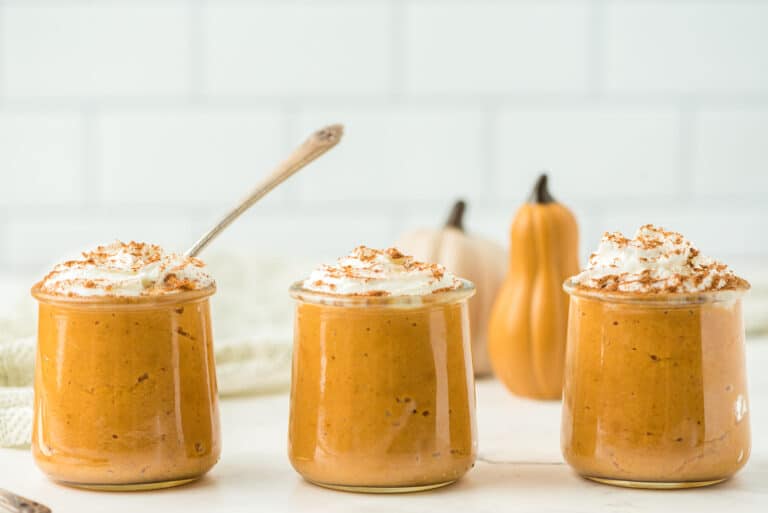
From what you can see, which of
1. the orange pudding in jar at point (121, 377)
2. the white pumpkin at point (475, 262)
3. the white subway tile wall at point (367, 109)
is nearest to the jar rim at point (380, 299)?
the orange pudding in jar at point (121, 377)

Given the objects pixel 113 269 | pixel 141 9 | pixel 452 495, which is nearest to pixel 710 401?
pixel 452 495

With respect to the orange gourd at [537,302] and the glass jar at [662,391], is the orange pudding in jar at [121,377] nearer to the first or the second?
the glass jar at [662,391]

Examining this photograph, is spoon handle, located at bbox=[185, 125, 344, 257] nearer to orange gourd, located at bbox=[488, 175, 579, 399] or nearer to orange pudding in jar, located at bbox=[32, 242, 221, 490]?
orange pudding in jar, located at bbox=[32, 242, 221, 490]

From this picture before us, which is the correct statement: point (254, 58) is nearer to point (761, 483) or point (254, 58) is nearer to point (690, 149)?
point (690, 149)

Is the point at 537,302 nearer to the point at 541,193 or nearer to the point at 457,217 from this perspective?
the point at 541,193

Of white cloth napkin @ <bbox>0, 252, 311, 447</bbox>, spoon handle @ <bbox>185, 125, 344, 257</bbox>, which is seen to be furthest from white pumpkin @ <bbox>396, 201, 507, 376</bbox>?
spoon handle @ <bbox>185, 125, 344, 257</bbox>

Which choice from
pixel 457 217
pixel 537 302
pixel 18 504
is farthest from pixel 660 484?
pixel 457 217
